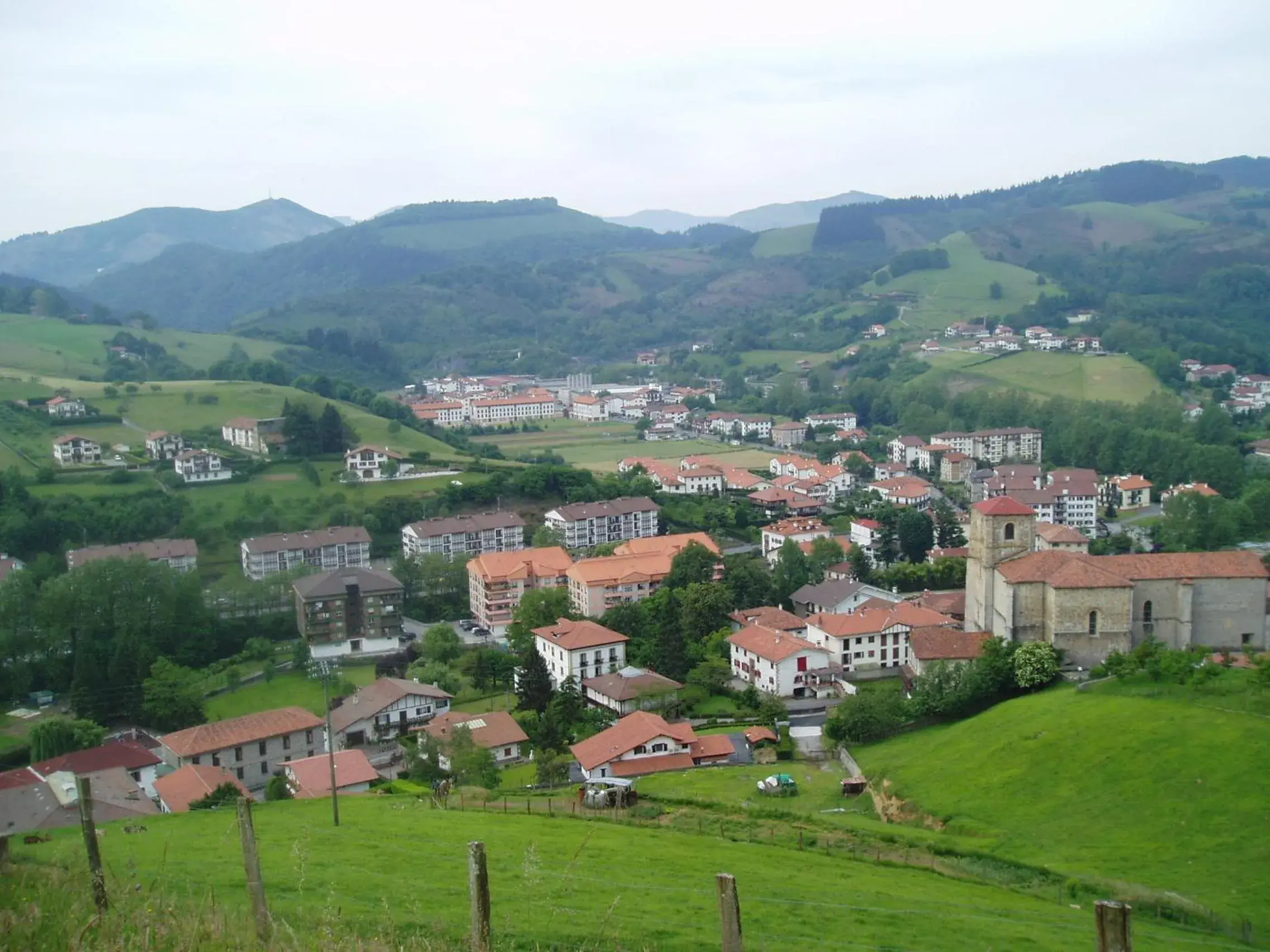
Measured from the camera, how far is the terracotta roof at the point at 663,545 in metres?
35.2

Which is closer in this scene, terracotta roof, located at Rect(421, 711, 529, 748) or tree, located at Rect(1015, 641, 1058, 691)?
tree, located at Rect(1015, 641, 1058, 691)

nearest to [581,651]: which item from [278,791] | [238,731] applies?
[238,731]

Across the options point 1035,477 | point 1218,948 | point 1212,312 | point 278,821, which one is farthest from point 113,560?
point 1212,312

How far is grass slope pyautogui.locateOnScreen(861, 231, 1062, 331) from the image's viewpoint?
9594cm

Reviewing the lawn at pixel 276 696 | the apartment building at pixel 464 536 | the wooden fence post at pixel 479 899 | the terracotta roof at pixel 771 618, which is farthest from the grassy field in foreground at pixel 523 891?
the apartment building at pixel 464 536

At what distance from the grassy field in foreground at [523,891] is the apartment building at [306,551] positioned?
21.4 m

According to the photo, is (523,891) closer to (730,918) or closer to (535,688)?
(730,918)

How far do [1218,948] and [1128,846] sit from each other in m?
3.06

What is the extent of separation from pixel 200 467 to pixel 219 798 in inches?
1094

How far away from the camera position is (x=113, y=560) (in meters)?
29.3

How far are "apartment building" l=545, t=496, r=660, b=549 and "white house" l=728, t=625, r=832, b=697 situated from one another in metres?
13.8

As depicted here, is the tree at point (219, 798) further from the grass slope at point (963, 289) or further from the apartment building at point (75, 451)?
the grass slope at point (963, 289)

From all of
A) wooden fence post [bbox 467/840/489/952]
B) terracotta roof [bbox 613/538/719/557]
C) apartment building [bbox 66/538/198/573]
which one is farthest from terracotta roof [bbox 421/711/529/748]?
wooden fence post [bbox 467/840/489/952]

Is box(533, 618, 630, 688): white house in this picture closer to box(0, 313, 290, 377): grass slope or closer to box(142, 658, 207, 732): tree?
box(142, 658, 207, 732): tree
